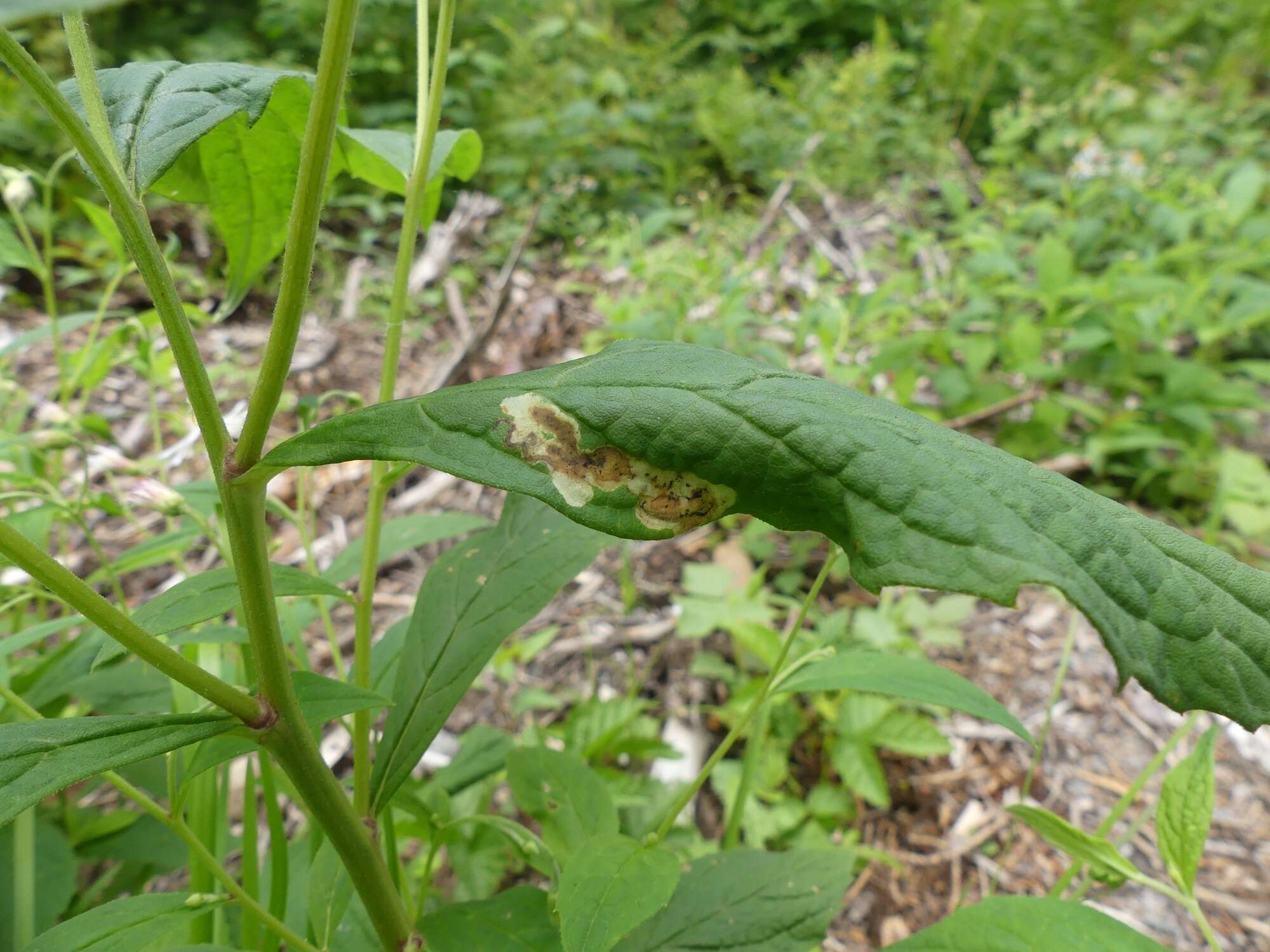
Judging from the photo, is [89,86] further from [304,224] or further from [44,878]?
[44,878]

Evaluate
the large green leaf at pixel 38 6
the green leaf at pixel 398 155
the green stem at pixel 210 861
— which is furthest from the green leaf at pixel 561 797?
the large green leaf at pixel 38 6

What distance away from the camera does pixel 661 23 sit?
4.92 metres

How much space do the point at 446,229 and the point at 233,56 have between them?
202cm

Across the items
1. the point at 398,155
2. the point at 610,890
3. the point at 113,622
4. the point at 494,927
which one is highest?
the point at 398,155

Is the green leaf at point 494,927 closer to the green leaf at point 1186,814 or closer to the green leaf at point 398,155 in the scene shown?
the green leaf at point 1186,814

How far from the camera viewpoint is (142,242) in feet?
1.38

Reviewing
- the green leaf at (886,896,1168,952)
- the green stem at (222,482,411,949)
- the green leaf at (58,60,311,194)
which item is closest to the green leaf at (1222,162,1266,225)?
the green leaf at (886,896,1168,952)

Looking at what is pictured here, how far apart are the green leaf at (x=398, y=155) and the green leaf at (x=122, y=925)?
64 centimetres

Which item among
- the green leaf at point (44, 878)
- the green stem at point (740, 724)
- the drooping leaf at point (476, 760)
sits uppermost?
the green stem at point (740, 724)

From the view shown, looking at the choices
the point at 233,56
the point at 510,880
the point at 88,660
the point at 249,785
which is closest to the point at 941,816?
the point at 510,880

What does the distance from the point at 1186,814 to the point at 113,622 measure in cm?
88

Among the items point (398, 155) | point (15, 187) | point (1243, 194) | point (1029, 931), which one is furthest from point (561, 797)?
point (1243, 194)

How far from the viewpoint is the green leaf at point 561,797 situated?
794 millimetres

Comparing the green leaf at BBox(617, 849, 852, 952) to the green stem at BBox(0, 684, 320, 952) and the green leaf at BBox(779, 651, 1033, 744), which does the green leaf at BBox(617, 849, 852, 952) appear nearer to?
the green leaf at BBox(779, 651, 1033, 744)
